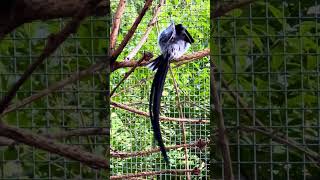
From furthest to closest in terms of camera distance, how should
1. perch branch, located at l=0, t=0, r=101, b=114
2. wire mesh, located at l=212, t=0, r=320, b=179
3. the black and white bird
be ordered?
wire mesh, located at l=212, t=0, r=320, b=179
the black and white bird
perch branch, located at l=0, t=0, r=101, b=114

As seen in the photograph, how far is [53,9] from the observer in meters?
3.17

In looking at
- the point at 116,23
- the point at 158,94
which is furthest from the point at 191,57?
the point at 116,23

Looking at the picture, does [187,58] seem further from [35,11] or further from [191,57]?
[35,11]

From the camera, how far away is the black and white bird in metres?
3.09

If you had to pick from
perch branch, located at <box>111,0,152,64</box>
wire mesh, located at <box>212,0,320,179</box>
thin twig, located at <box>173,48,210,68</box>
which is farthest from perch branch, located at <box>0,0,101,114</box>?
wire mesh, located at <box>212,0,320,179</box>

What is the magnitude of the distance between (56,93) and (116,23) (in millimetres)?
462

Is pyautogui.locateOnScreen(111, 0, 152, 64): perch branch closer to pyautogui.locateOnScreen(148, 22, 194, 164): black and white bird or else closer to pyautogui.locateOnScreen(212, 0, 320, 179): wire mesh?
pyautogui.locateOnScreen(148, 22, 194, 164): black and white bird

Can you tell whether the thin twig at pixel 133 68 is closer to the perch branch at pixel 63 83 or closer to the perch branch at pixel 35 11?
the perch branch at pixel 63 83

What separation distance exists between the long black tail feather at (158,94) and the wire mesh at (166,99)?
0.07ft

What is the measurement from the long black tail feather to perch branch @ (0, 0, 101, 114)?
40 cm

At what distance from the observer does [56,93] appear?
326cm

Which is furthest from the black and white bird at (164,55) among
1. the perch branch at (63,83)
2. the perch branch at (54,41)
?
the perch branch at (54,41)

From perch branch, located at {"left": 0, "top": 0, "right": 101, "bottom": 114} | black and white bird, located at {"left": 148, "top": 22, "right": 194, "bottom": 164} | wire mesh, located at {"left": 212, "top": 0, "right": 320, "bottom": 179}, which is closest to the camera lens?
perch branch, located at {"left": 0, "top": 0, "right": 101, "bottom": 114}

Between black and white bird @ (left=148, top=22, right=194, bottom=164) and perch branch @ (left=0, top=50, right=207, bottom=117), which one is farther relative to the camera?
perch branch @ (left=0, top=50, right=207, bottom=117)
